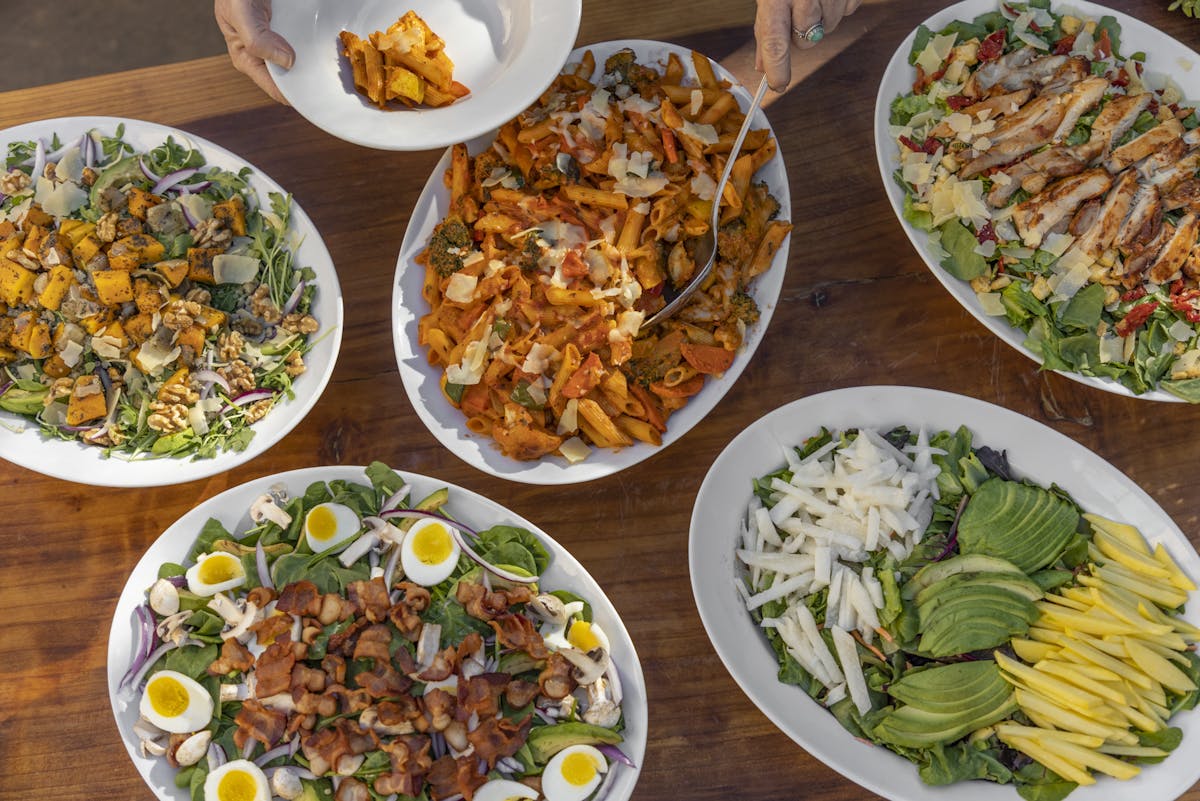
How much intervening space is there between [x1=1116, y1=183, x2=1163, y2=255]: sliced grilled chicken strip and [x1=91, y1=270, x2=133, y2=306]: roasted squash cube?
2.32m

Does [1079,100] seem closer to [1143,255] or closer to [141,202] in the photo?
[1143,255]

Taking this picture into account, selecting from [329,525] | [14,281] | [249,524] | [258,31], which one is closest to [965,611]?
[329,525]

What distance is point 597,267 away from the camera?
2.13 m

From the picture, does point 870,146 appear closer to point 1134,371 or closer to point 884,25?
point 884,25

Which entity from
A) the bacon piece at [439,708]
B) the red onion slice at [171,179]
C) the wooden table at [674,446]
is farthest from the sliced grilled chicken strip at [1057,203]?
the red onion slice at [171,179]

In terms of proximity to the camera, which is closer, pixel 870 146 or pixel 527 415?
pixel 527 415

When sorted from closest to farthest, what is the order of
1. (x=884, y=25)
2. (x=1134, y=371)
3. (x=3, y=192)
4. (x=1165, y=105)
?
(x=1134, y=371) < (x=1165, y=105) < (x=3, y=192) < (x=884, y=25)

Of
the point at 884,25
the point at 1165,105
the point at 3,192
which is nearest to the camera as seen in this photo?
the point at 1165,105

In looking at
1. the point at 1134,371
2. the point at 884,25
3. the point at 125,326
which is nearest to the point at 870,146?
the point at 884,25

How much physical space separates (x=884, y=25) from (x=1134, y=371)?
115 centimetres

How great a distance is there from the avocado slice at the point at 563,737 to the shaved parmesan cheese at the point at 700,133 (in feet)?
4.44

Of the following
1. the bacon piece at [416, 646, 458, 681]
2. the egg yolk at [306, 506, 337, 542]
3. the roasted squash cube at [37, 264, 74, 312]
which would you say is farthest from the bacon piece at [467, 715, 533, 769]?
the roasted squash cube at [37, 264, 74, 312]

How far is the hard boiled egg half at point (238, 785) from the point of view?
79.1 inches

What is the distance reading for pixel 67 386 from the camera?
2250mm
